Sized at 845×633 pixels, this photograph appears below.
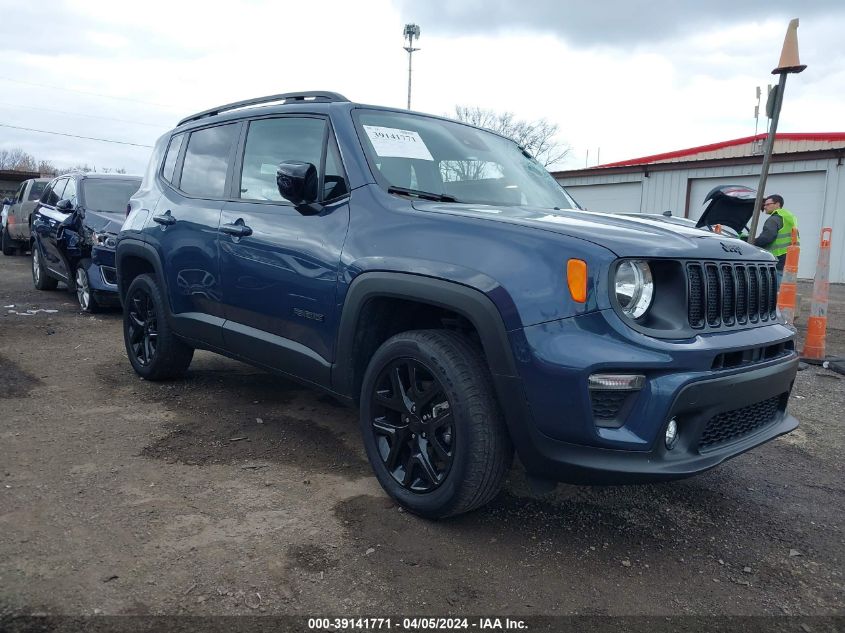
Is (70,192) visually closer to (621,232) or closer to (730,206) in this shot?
(730,206)

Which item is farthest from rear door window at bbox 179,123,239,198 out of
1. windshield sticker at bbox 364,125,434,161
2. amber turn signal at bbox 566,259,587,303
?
amber turn signal at bbox 566,259,587,303

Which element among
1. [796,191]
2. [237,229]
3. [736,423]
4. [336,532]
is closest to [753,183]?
[796,191]

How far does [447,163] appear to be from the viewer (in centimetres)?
353

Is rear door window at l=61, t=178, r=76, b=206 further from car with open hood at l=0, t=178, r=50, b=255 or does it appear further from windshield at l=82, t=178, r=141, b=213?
car with open hood at l=0, t=178, r=50, b=255

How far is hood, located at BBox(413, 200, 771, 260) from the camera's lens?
8.01 feet

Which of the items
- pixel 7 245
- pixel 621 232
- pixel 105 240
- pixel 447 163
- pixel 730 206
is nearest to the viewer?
pixel 621 232

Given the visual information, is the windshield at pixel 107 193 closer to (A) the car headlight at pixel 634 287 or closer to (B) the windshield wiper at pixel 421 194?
(B) the windshield wiper at pixel 421 194

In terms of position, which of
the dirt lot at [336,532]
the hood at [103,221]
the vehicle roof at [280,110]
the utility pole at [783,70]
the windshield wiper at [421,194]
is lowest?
the dirt lot at [336,532]

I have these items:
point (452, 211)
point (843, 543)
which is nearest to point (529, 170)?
point (452, 211)

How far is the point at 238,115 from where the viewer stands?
412 centimetres

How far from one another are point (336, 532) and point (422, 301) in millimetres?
1023

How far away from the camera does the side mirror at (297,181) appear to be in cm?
311

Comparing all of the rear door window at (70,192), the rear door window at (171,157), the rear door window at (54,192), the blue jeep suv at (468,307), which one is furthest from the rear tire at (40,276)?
the blue jeep suv at (468,307)

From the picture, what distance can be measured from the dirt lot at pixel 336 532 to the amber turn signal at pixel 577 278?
106cm
